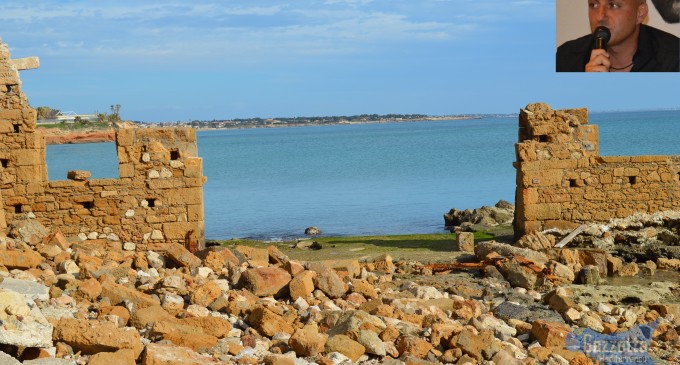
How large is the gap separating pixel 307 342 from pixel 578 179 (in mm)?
8221

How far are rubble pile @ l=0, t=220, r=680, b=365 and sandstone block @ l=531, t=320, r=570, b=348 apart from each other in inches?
0.7

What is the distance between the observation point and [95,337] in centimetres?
745

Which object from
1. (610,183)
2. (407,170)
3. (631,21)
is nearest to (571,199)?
(610,183)

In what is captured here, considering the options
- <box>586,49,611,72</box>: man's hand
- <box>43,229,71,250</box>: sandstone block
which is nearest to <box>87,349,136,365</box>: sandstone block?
<box>43,229,71,250</box>: sandstone block

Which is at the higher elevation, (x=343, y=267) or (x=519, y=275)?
(x=343, y=267)

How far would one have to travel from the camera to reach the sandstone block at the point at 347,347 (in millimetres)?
7980

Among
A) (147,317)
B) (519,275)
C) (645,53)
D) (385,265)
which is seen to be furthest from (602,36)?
(147,317)

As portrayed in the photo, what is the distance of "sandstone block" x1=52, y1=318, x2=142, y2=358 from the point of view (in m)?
7.43

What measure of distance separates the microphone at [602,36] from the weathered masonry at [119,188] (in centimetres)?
706

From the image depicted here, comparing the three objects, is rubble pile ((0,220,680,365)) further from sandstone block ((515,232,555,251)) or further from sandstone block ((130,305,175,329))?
sandstone block ((515,232,555,251))

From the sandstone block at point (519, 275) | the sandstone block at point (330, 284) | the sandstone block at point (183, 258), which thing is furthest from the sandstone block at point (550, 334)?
the sandstone block at point (183, 258)

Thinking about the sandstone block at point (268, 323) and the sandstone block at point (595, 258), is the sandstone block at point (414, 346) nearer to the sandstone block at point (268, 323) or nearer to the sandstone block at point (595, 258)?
the sandstone block at point (268, 323)

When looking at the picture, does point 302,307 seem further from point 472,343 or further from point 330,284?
point 472,343

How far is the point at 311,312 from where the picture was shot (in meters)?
9.27
